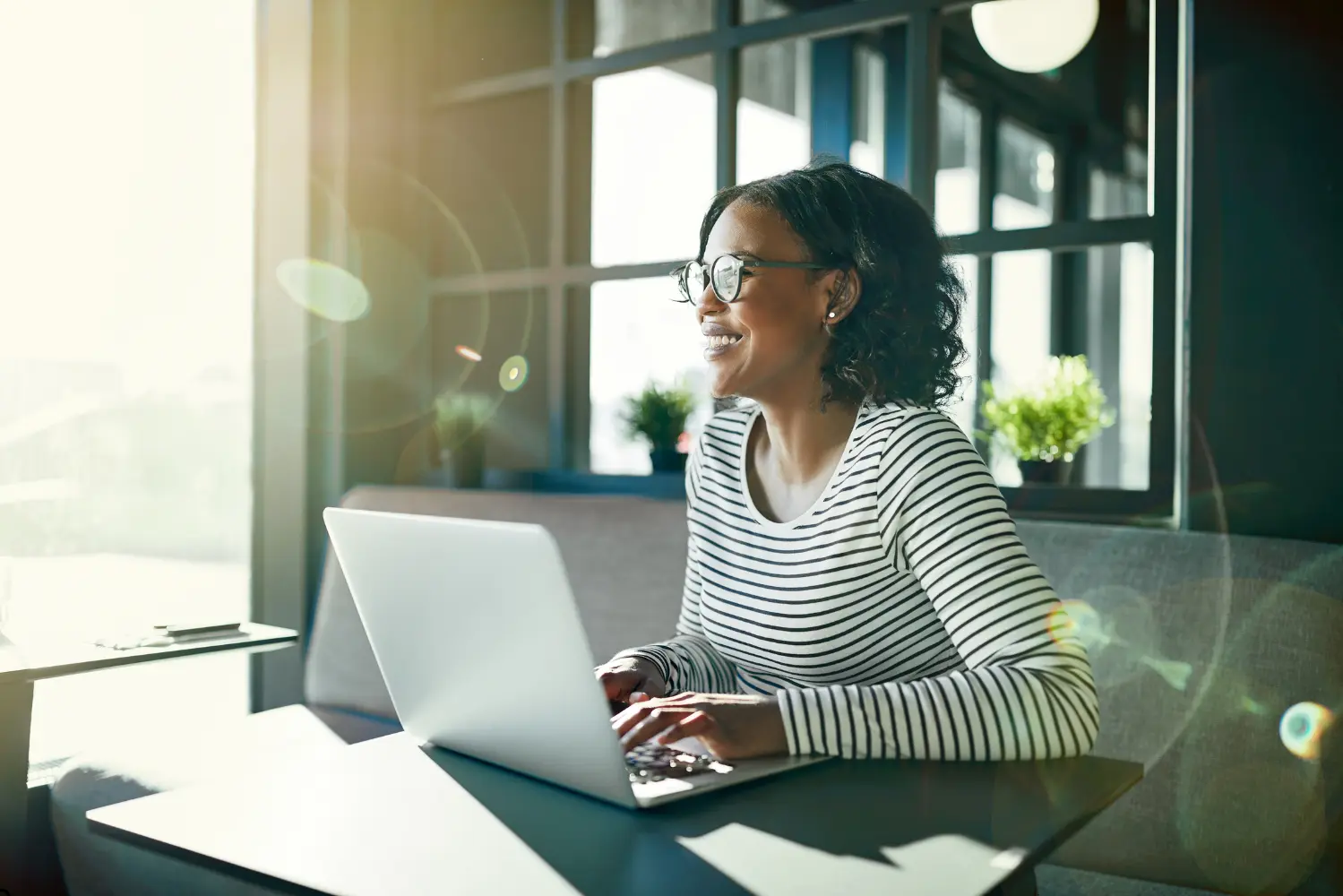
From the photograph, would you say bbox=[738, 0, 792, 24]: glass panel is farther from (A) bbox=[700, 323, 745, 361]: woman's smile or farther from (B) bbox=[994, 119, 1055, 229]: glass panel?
(A) bbox=[700, 323, 745, 361]: woman's smile

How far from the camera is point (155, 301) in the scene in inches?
107

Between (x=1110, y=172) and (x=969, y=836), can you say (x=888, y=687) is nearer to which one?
(x=969, y=836)

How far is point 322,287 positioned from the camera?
2.96m

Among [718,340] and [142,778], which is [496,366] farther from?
[718,340]

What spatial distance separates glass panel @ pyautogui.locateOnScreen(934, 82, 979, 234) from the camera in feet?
16.1

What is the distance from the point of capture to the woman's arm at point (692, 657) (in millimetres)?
1367

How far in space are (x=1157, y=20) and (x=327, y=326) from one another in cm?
212

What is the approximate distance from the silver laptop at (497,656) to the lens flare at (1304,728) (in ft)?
2.79

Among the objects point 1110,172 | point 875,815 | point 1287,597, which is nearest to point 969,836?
point 875,815

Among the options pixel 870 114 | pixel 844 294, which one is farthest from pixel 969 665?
pixel 870 114

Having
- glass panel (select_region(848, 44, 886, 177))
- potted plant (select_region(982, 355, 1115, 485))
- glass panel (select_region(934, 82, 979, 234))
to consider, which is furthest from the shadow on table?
glass panel (select_region(934, 82, 979, 234))

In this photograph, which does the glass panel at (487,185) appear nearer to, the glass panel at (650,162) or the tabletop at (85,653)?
the glass panel at (650,162)

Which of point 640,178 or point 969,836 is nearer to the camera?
point 969,836

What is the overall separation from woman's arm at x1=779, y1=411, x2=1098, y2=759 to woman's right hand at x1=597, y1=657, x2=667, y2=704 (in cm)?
24
